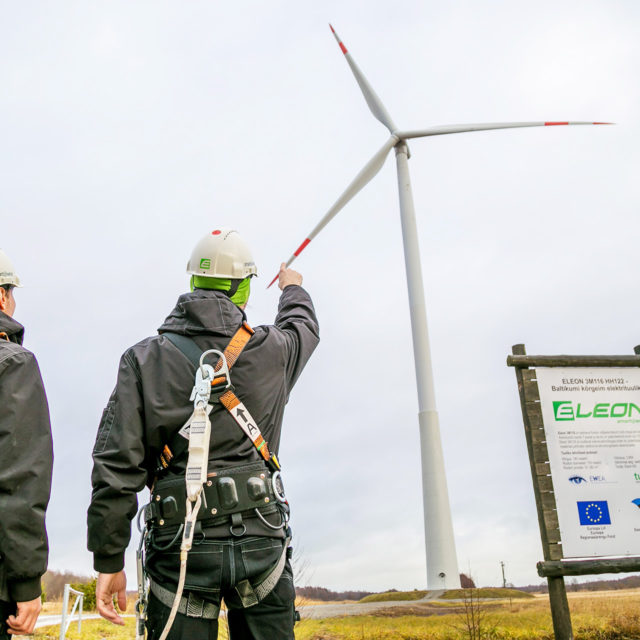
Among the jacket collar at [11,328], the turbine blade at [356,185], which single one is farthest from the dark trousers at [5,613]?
the turbine blade at [356,185]

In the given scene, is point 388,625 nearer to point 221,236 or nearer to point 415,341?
point 221,236

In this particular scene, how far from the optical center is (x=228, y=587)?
12.6 feet

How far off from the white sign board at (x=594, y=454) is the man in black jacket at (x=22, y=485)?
7.85 metres

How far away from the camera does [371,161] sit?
25.4m

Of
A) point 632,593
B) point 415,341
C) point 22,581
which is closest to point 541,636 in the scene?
point 632,593

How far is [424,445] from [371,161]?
10478 mm

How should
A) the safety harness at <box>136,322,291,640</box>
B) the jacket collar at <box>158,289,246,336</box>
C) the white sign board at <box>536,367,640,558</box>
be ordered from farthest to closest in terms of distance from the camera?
the white sign board at <box>536,367,640,558</box>, the jacket collar at <box>158,289,246,336</box>, the safety harness at <box>136,322,291,640</box>

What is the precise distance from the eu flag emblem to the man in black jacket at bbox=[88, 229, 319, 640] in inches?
277

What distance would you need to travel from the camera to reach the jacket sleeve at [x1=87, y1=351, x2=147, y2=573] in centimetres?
386

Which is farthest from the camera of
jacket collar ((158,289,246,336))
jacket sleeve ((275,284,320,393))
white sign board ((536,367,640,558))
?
white sign board ((536,367,640,558))

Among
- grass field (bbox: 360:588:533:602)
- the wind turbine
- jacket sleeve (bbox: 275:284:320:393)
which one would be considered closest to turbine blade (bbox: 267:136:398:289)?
the wind turbine

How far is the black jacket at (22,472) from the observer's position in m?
3.68

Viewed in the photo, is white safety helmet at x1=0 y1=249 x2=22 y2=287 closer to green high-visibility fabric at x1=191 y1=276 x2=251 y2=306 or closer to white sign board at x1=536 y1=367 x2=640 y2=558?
green high-visibility fabric at x1=191 y1=276 x2=251 y2=306

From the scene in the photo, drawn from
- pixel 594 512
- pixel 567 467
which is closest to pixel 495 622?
pixel 594 512
